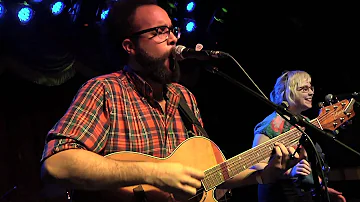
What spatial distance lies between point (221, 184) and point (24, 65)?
9.56 feet

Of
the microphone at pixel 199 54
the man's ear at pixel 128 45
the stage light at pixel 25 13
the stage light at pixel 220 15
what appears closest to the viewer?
the microphone at pixel 199 54

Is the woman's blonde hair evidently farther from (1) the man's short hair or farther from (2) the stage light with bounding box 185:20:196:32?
(1) the man's short hair

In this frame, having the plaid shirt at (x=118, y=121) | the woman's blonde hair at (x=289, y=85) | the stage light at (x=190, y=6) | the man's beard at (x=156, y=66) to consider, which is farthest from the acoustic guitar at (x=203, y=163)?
the stage light at (x=190, y=6)

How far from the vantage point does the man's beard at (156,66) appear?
8.00 feet

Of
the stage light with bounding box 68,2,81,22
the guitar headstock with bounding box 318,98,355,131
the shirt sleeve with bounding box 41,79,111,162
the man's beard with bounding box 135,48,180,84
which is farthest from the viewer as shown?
the stage light with bounding box 68,2,81,22

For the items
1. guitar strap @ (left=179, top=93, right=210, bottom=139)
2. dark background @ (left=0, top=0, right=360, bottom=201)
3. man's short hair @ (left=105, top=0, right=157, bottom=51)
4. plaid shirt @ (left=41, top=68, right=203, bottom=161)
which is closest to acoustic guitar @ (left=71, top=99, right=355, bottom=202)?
plaid shirt @ (left=41, top=68, right=203, bottom=161)

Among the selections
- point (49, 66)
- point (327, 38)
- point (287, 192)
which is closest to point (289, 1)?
point (327, 38)

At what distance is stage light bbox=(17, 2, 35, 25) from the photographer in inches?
157

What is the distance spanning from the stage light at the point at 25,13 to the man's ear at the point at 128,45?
6.50ft

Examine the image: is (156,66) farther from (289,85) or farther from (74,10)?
(74,10)

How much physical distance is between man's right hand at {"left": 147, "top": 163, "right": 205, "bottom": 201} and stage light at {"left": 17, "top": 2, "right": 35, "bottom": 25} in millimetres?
2879

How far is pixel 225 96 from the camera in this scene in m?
6.43

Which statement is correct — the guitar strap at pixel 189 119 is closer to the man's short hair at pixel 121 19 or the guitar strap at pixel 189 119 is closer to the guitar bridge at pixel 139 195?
the man's short hair at pixel 121 19

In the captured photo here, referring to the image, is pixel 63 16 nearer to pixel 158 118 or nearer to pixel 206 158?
pixel 158 118
